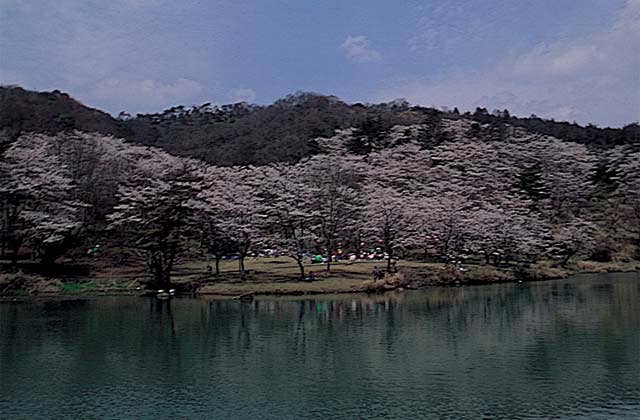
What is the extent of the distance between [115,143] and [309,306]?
26642 millimetres

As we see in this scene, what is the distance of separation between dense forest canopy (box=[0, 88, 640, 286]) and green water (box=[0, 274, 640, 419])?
795cm

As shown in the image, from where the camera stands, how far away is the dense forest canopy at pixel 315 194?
126ft

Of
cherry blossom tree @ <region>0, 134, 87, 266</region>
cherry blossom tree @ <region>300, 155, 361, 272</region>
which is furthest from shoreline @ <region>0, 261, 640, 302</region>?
cherry blossom tree @ <region>300, 155, 361, 272</region>

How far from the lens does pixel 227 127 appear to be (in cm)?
A: 8531

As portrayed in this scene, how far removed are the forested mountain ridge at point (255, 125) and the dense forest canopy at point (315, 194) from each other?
15.8 inches

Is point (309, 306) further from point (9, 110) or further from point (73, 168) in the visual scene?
point (9, 110)

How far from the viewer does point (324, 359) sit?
18.8m

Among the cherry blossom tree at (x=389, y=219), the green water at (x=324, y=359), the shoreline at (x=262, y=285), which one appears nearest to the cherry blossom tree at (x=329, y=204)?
the cherry blossom tree at (x=389, y=219)

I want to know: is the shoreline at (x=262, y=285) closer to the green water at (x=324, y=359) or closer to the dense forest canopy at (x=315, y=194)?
the dense forest canopy at (x=315, y=194)

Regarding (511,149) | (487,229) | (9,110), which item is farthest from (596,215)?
(9,110)

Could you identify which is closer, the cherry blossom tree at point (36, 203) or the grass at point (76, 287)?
the grass at point (76, 287)

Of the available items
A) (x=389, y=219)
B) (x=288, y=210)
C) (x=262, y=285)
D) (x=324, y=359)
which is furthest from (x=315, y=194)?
(x=324, y=359)

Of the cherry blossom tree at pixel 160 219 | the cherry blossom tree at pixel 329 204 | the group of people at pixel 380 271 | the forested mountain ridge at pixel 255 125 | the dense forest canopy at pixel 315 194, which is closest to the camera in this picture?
the cherry blossom tree at pixel 160 219

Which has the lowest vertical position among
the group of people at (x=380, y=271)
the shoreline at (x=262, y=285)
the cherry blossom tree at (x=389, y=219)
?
the shoreline at (x=262, y=285)
